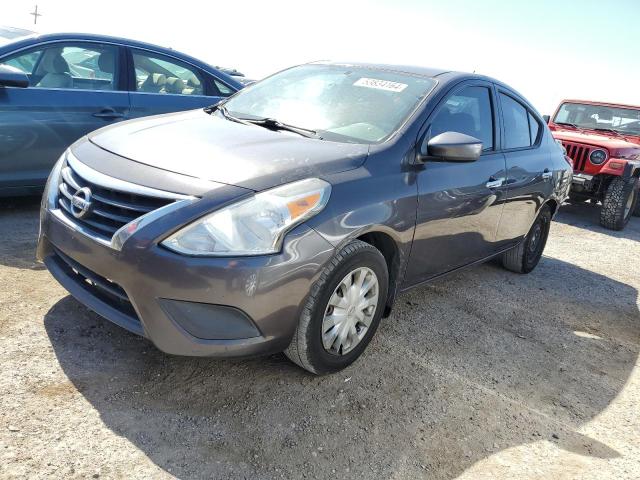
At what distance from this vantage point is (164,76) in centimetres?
507

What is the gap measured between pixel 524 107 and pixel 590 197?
13.8ft

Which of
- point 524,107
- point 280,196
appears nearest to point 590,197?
point 524,107

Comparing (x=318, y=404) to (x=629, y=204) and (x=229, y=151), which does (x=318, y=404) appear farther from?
(x=629, y=204)

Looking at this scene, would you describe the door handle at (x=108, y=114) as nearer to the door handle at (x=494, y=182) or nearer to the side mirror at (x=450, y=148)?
the side mirror at (x=450, y=148)

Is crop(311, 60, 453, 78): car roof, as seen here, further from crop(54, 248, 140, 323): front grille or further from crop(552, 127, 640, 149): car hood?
crop(552, 127, 640, 149): car hood

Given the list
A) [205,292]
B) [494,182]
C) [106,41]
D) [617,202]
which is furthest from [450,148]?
[617,202]

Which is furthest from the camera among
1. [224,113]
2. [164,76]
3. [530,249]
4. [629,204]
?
[629,204]

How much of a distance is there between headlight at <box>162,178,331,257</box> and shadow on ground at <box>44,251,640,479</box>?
2.39ft

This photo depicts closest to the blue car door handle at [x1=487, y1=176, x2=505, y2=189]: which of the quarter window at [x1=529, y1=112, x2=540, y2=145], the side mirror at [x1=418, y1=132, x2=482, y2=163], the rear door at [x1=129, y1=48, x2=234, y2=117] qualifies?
the side mirror at [x1=418, y1=132, x2=482, y2=163]

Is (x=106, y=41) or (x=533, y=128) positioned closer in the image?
(x=533, y=128)

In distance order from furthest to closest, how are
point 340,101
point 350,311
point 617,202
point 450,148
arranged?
point 617,202 → point 340,101 → point 450,148 → point 350,311

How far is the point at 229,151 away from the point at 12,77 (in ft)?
7.63

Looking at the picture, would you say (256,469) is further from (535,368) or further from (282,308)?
(535,368)

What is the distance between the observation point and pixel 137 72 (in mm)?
4852
